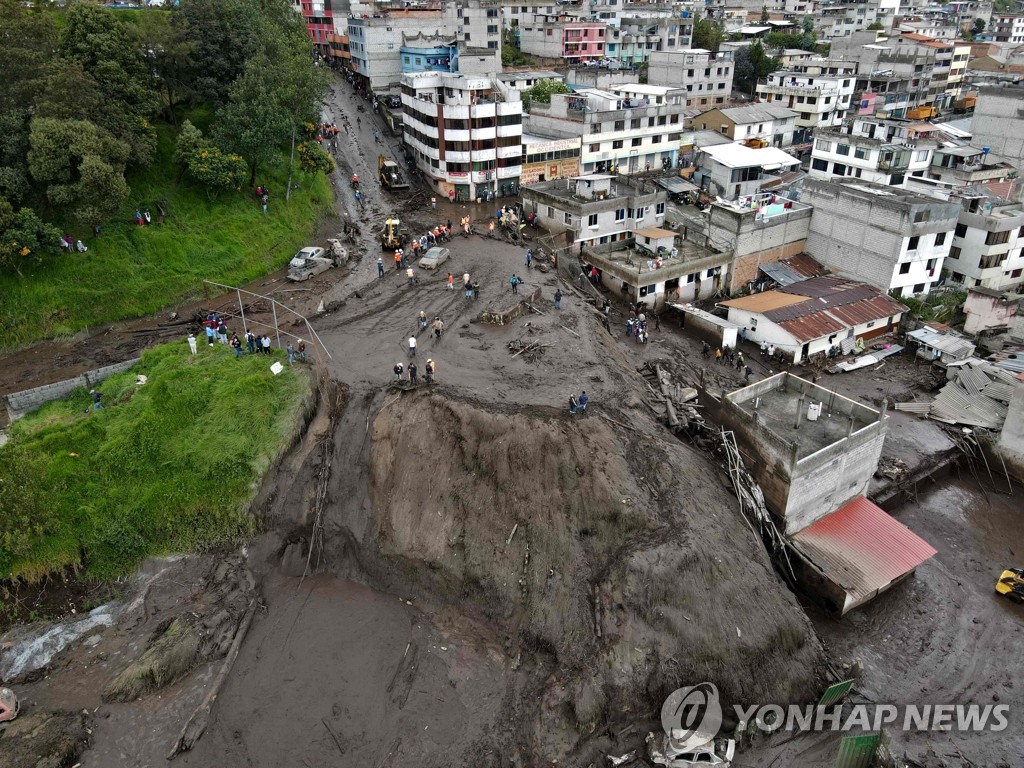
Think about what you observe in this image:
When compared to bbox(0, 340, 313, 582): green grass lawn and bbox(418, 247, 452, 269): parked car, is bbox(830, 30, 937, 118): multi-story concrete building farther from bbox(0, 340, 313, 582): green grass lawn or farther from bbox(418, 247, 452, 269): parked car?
bbox(0, 340, 313, 582): green grass lawn

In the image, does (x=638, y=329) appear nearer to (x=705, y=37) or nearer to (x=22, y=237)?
(x=22, y=237)

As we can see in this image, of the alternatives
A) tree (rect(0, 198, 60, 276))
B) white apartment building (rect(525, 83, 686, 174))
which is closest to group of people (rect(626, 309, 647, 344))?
white apartment building (rect(525, 83, 686, 174))

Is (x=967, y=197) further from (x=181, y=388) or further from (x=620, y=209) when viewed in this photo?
(x=181, y=388)

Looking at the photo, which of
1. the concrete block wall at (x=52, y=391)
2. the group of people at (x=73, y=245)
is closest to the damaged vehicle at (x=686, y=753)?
the concrete block wall at (x=52, y=391)

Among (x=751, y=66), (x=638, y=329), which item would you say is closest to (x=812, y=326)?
(x=638, y=329)

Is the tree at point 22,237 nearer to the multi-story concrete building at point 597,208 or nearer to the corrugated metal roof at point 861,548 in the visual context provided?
the multi-story concrete building at point 597,208

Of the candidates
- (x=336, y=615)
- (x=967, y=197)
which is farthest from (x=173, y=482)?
(x=967, y=197)
